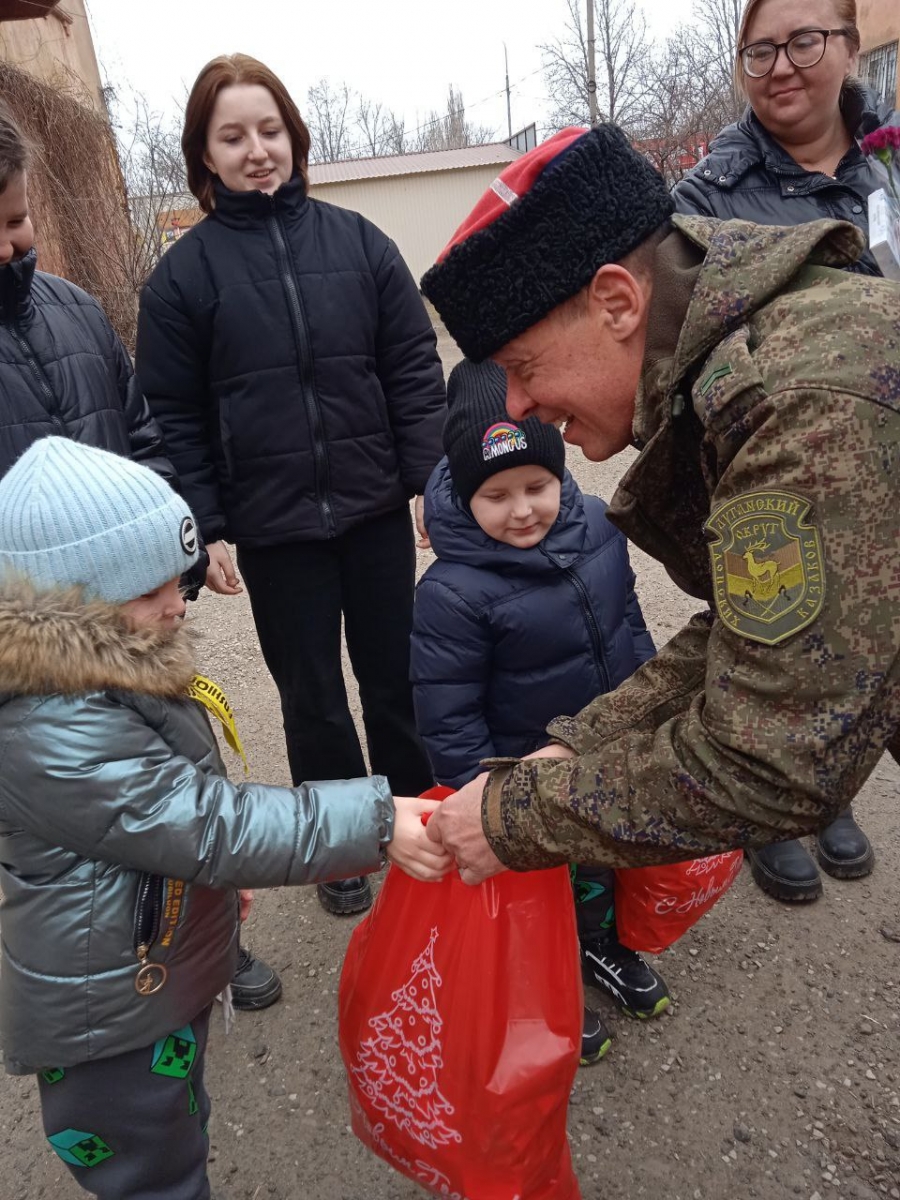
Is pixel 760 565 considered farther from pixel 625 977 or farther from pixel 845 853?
pixel 845 853

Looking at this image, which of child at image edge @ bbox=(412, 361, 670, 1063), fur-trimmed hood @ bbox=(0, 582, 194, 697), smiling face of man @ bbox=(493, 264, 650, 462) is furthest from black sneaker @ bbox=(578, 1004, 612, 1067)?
smiling face of man @ bbox=(493, 264, 650, 462)

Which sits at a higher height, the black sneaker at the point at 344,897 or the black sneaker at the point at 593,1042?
the black sneaker at the point at 593,1042

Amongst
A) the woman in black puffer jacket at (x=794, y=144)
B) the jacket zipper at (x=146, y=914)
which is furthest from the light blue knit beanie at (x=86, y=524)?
the woman in black puffer jacket at (x=794, y=144)

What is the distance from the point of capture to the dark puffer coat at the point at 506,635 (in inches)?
90.8

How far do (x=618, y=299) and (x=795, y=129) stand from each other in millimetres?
1815

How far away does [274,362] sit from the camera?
2.62 metres

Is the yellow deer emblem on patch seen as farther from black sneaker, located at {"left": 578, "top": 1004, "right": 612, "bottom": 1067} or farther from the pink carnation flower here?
the pink carnation flower

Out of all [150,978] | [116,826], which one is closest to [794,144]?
[116,826]

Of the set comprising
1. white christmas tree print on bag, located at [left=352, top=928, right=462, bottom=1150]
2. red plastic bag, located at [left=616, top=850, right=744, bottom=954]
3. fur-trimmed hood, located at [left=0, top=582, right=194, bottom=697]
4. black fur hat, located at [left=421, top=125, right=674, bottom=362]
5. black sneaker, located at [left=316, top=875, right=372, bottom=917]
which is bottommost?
black sneaker, located at [left=316, top=875, right=372, bottom=917]

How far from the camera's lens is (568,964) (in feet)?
5.59

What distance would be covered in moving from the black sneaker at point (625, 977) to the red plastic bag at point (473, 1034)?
71 centimetres

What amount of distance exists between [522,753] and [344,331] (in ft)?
4.25

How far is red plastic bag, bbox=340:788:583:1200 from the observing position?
1.60m

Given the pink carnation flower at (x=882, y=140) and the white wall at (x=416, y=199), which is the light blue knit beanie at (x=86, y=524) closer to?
the pink carnation flower at (x=882, y=140)
